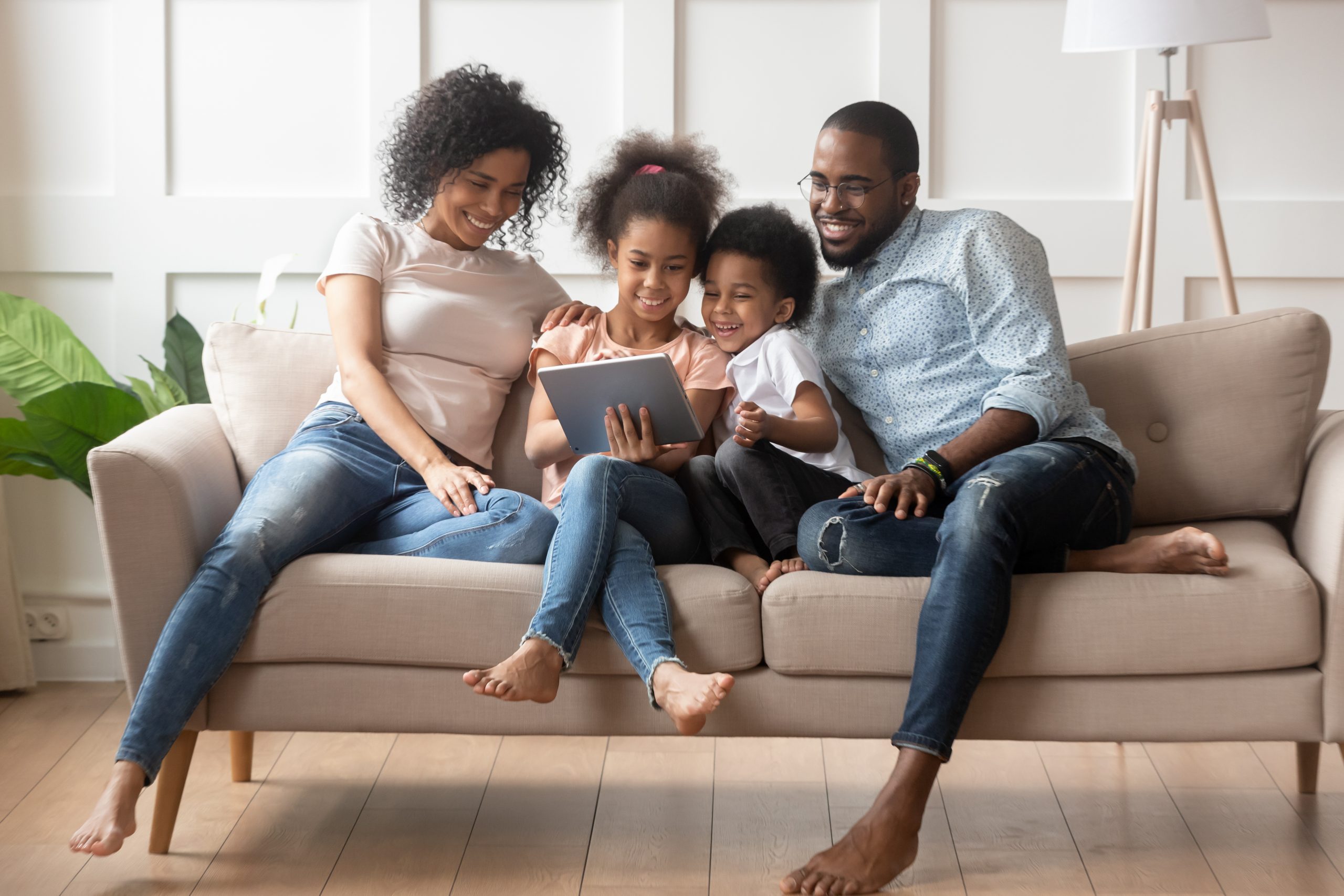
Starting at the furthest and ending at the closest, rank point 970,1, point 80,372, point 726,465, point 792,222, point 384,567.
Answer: point 970,1 < point 80,372 < point 792,222 < point 726,465 < point 384,567

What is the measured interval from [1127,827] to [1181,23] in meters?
1.54

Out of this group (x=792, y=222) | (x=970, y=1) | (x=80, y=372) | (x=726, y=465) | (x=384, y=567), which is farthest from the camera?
(x=970, y=1)

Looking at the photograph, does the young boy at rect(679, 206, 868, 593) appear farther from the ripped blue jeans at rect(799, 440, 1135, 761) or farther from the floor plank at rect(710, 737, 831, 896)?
the floor plank at rect(710, 737, 831, 896)

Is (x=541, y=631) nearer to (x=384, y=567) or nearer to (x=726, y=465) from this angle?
(x=384, y=567)

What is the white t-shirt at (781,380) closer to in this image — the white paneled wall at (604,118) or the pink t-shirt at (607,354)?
the pink t-shirt at (607,354)

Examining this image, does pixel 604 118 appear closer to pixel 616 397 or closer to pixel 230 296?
pixel 230 296

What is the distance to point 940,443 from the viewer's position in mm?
1992

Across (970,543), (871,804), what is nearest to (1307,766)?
(871,804)

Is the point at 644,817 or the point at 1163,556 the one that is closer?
the point at 1163,556

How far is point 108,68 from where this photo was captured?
2.81 metres

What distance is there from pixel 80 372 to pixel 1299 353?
2.35 metres

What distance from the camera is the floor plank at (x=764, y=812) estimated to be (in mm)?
1723

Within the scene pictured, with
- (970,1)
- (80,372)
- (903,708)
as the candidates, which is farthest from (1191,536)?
(80,372)

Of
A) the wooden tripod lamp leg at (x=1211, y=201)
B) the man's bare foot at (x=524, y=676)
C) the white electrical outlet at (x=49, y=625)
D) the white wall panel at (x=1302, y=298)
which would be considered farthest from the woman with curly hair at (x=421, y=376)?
the white wall panel at (x=1302, y=298)
